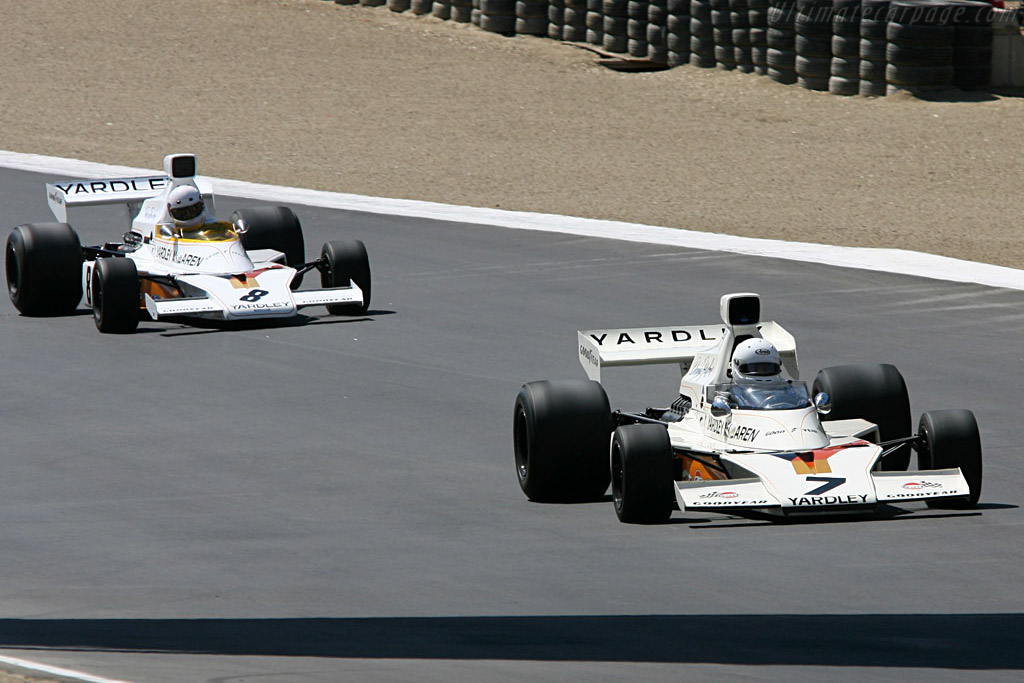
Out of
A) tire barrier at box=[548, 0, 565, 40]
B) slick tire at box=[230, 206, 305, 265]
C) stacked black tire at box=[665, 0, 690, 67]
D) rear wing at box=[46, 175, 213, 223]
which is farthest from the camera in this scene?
tire barrier at box=[548, 0, 565, 40]

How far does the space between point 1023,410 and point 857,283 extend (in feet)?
18.0

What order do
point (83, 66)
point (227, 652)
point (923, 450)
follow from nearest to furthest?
1. point (227, 652)
2. point (923, 450)
3. point (83, 66)

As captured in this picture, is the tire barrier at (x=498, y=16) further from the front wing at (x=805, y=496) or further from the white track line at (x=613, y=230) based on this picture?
the front wing at (x=805, y=496)

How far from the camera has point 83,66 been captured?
34.8m

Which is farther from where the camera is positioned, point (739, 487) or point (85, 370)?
point (85, 370)

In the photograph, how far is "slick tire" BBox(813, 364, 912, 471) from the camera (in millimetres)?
11070

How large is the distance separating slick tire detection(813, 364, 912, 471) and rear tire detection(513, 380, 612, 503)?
1.50m

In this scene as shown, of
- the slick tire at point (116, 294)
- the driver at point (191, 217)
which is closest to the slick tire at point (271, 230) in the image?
the driver at point (191, 217)

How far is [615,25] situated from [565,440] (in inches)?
1027

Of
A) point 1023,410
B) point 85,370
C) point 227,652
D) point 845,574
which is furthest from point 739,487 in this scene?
point 85,370

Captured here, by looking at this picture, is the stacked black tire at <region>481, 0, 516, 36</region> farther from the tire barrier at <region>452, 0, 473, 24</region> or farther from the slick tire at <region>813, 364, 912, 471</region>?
the slick tire at <region>813, 364, 912, 471</region>

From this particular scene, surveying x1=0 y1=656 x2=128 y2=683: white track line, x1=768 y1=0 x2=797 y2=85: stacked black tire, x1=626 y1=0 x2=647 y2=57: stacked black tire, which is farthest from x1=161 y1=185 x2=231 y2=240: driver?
x1=626 y1=0 x2=647 y2=57: stacked black tire

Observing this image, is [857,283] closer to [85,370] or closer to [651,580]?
[85,370]

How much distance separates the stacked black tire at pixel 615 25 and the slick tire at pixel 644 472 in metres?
25.6
